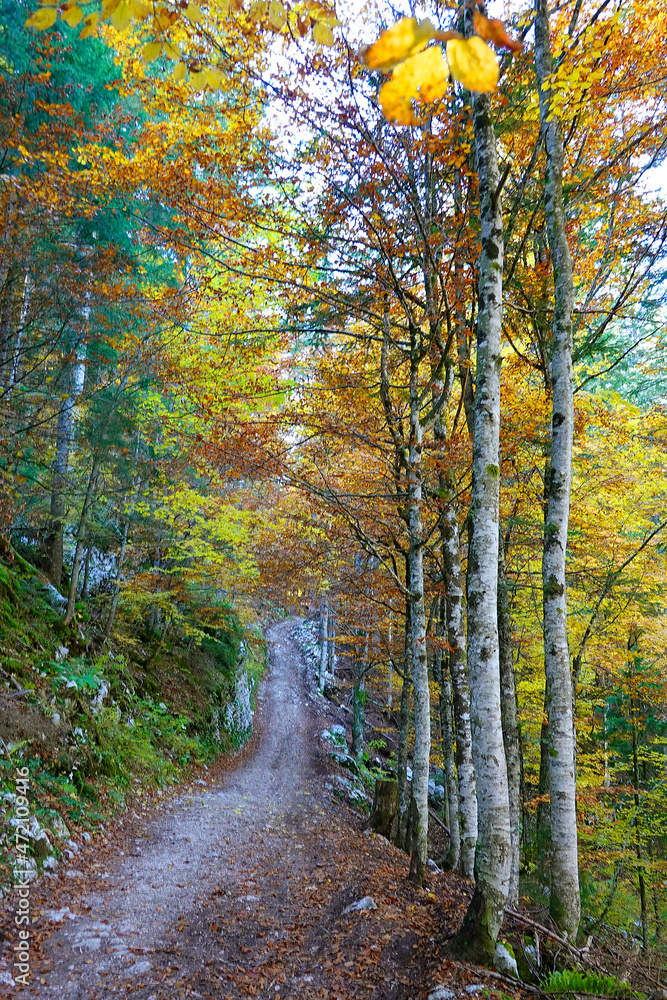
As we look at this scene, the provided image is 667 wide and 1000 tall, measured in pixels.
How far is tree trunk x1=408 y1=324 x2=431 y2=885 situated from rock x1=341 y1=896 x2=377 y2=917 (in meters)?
1.28

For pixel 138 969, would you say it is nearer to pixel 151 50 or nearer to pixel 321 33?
pixel 151 50

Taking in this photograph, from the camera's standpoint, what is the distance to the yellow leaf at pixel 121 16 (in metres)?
1.88

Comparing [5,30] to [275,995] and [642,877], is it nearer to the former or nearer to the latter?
[275,995]

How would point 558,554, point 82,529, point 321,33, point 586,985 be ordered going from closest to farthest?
point 321,33
point 586,985
point 558,554
point 82,529

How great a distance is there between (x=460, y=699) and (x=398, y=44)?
25.7 feet

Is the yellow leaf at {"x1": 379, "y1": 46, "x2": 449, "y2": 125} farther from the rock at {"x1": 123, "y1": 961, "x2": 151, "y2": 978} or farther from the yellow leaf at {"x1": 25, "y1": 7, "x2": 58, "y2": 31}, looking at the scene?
the rock at {"x1": 123, "y1": 961, "x2": 151, "y2": 978}

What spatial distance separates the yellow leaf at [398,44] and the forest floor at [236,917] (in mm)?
5310

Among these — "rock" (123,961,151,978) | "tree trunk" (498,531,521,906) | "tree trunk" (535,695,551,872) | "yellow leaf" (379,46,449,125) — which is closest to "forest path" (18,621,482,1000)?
"rock" (123,961,151,978)

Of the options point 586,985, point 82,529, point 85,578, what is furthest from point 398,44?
point 85,578

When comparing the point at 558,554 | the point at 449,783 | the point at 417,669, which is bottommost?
the point at 449,783

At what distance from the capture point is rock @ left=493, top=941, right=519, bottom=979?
3855 mm

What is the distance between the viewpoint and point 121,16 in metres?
1.91

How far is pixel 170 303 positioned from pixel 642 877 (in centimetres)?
1569

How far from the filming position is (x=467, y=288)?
270 inches
